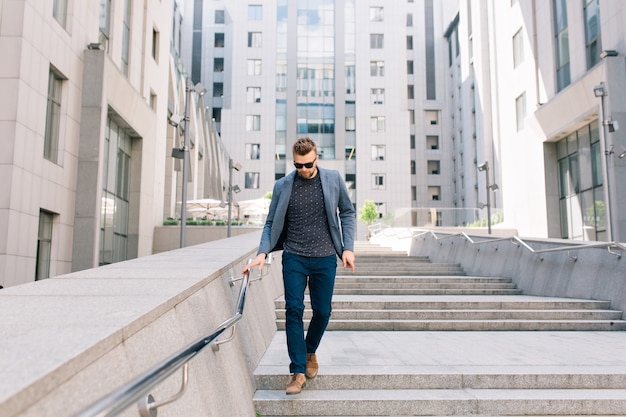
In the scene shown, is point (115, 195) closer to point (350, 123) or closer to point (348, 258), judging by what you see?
point (348, 258)

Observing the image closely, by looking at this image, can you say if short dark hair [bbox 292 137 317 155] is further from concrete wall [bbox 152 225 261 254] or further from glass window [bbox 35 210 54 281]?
concrete wall [bbox 152 225 261 254]

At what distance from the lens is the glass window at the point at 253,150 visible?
54938mm

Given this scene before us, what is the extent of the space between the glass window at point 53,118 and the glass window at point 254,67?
40224 mm

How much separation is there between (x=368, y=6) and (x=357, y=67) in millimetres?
6769

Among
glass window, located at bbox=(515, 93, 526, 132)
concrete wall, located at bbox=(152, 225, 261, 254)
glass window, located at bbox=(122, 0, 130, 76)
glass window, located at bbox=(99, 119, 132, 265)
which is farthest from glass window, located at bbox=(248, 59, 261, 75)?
glass window, located at bbox=(99, 119, 132, 265)

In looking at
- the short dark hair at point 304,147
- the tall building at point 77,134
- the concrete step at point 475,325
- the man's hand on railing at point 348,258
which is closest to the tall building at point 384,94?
the tall building at point 77,134

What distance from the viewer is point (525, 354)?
18.9ft

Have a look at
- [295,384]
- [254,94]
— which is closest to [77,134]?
[295,384]

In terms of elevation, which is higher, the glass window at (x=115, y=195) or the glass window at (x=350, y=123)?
the glass window at (x=350, y=123)

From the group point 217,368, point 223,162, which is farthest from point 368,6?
point 217,368

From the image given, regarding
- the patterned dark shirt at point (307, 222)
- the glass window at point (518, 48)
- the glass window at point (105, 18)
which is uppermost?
the glass window at point (518, 48)

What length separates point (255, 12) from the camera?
56625mm

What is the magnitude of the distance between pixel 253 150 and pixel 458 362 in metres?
50.9

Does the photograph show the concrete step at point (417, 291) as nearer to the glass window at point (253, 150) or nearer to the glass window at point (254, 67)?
the glass window at point (253, 150)
